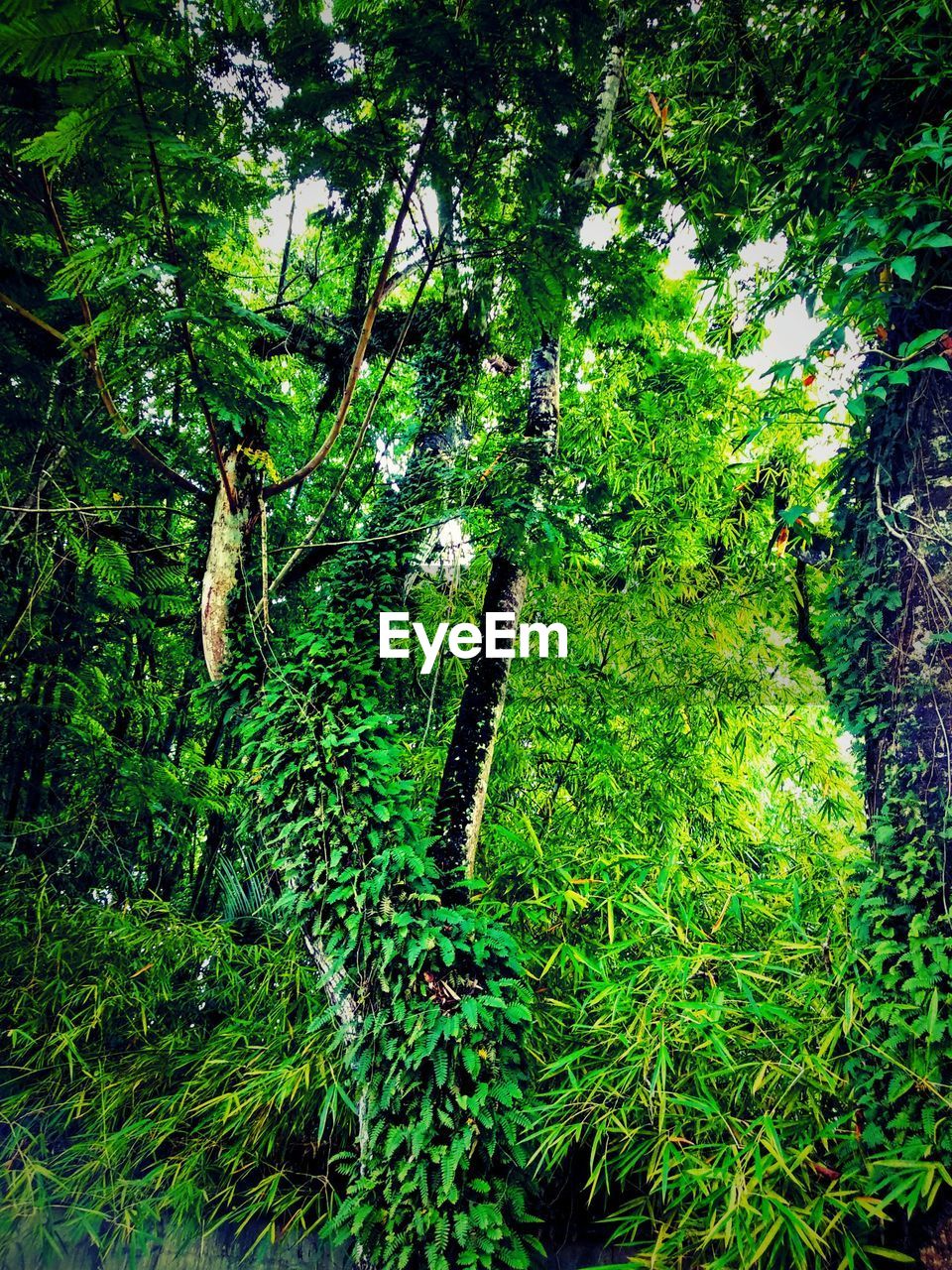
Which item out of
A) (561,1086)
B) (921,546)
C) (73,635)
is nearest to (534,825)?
(561,1086)

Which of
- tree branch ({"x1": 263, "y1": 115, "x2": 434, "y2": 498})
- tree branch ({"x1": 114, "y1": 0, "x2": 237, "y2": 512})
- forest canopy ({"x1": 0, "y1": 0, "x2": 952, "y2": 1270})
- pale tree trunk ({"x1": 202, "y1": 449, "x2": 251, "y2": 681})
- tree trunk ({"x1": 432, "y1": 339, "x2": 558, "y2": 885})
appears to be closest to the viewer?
tree branch ({"x1": 114, "y1": 0, "x2": 237, "y2": 512})

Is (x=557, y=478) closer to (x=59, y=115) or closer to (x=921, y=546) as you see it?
(x=921, y=546)

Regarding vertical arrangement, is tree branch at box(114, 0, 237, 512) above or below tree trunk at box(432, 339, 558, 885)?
above

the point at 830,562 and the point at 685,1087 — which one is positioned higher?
the point at 830,562

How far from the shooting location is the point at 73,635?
10.2 ft

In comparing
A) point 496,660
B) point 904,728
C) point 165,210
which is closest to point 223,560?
point 496,660

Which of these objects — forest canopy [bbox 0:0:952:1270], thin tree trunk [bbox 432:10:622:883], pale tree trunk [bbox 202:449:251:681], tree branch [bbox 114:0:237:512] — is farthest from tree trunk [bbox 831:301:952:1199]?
pale tree trunk [bbox 202:449:251:681]

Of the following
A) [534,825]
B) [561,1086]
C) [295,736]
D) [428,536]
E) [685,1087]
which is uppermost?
[428,536]

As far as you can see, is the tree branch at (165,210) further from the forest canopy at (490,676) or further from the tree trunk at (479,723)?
the tree trunk at (479,723)

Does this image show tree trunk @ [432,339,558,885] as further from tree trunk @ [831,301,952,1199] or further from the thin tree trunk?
tree trunk @ [831,301,952,1199]

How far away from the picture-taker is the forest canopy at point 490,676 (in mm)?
1519

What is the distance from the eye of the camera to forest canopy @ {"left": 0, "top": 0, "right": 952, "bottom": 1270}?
152 cm

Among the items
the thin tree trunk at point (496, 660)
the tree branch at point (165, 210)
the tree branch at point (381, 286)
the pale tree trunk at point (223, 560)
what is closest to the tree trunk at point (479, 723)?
the thin tree trunk at point (496, 660)

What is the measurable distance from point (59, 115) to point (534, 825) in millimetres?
2972
